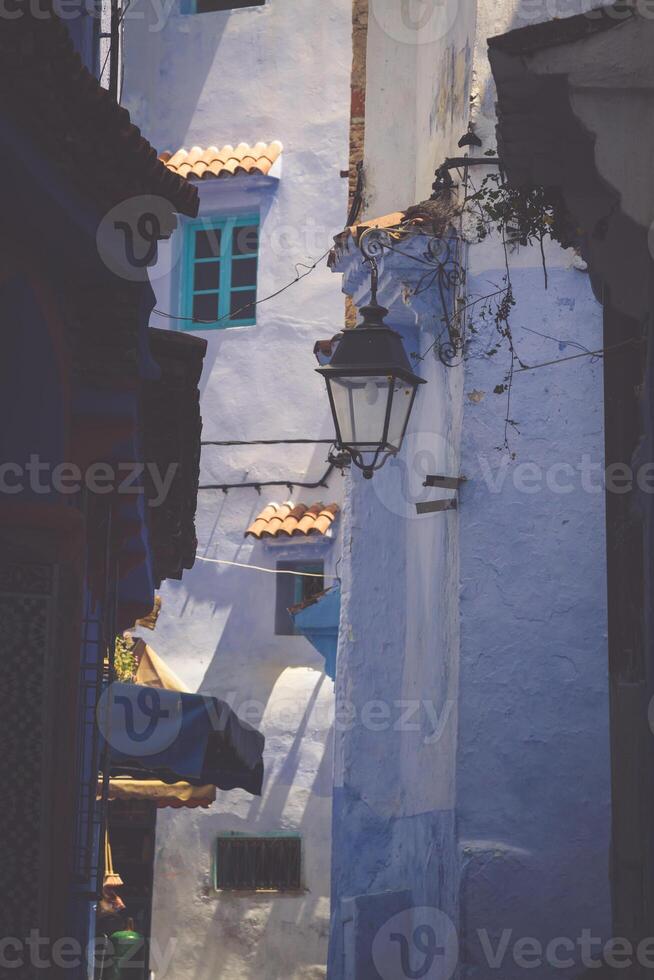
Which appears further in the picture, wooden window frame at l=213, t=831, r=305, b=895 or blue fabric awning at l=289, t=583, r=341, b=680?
wooden window frame at l=213, t=831, r=305, b=895

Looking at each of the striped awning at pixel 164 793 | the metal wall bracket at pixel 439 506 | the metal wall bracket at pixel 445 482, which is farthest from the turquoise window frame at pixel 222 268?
the metal wall bracket at pixel 445 482

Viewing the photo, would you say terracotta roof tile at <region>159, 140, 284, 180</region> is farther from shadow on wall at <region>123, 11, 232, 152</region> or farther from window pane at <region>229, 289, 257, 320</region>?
window pane at <region>229, 289, 257, 320</region>

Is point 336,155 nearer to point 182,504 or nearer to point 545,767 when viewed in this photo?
point 182,504

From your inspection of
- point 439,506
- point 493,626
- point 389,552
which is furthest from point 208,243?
point 493,626

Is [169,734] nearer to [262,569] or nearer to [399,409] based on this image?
[399,409]

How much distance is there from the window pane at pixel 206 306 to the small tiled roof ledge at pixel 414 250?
8657mm

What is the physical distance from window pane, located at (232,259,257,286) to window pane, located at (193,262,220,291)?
8.2 inches

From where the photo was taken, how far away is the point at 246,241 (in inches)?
805

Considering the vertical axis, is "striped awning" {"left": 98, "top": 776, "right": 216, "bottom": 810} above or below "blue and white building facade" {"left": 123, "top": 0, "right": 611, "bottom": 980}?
below

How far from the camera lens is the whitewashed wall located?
19.0m

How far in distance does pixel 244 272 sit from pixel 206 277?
1.54ft

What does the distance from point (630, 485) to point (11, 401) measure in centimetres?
259

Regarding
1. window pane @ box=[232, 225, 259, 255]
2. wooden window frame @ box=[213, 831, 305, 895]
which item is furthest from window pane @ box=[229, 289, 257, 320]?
wooden window frame @ box=[213, 831, 305, 895]

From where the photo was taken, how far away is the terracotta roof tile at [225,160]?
20031 millimetres
